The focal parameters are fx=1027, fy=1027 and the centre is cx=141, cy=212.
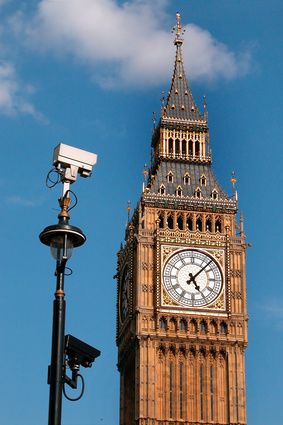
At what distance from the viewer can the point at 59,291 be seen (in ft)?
60.8

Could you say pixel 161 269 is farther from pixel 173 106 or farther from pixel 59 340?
pixel 59 340

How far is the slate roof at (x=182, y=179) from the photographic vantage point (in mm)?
77125

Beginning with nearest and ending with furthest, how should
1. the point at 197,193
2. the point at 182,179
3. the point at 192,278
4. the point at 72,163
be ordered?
the point at 72,163 → the point at 192,278 → the point at 197,193 → the point at 182,179

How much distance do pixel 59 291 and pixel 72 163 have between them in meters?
2.52

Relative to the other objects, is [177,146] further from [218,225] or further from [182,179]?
[218,225]

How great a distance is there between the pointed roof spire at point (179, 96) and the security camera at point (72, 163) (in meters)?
62.0

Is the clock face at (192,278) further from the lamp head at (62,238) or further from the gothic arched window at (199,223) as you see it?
the lamp head at (62,238)

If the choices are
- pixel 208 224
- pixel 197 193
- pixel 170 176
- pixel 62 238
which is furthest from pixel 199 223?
pixel 62 238

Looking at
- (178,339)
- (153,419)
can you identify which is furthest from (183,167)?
(153,419)

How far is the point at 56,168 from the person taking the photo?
19531mm

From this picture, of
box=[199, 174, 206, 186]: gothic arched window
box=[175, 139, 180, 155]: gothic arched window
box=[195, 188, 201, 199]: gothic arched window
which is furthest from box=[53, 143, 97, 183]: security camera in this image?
box=[175, 139, 180, 155]: gothic arched window

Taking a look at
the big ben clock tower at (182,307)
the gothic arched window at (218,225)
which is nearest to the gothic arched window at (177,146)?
the big ben clock tower at (182,307)

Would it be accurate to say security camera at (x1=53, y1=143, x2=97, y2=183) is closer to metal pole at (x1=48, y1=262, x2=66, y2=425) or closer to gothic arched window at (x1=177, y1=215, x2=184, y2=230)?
metal pole at (x1=48, y1=262, x2=66, y2=425)

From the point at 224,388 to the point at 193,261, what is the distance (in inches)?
362
